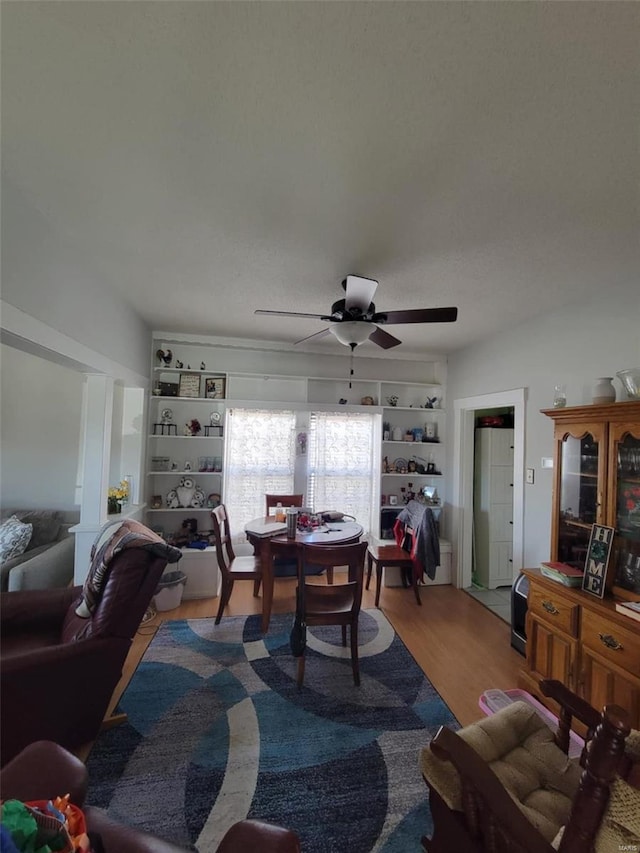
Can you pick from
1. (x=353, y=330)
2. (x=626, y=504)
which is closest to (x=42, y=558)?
(x=353, y=330)

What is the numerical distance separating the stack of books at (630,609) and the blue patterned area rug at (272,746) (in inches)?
42.5

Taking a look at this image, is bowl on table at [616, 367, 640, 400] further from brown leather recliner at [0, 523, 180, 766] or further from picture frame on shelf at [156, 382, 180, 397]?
picture frame on shelf at [156, 382, 180, 397]

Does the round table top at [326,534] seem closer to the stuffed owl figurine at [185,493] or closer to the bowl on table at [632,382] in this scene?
the stuffed owl figurine at [185,493]

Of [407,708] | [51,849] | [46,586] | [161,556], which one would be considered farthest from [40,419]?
[407,708]

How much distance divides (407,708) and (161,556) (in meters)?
1.70

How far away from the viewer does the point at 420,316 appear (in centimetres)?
209

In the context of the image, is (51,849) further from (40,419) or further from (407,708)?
(40,419)

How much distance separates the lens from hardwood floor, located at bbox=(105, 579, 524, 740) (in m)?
2.27

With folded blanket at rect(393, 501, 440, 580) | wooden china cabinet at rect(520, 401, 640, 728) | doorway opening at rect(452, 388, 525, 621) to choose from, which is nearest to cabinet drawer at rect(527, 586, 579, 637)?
wooden china cabinet at rect(520, 401, 640, 728)

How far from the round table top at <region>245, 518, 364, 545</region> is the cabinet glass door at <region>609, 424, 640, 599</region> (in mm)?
1748

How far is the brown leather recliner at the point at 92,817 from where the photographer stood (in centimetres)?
82

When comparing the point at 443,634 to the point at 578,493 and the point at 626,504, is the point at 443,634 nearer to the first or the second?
the point at 578,493

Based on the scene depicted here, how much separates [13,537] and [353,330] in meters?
3.13

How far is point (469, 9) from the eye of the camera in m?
0.85
